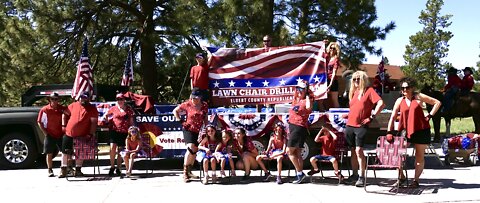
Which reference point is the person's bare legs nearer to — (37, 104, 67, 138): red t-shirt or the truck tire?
(37, 104, 67, 138): red t-shirt

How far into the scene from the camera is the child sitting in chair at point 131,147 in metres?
9.41

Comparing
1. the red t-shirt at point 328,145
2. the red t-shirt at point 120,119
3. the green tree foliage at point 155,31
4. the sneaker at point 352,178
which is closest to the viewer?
the sneaker at point 352,178

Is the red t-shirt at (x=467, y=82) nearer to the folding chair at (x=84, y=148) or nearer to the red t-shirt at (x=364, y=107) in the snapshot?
the red t-shirt at (x=364, y=107)

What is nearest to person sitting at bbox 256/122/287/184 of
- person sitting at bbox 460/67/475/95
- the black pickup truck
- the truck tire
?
the black pickup truck

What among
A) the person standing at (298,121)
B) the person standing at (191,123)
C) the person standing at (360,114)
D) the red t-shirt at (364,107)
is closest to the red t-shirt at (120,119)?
the person standing at (191,123)

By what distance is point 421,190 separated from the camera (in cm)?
796

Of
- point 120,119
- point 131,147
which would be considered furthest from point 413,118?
point 120,119

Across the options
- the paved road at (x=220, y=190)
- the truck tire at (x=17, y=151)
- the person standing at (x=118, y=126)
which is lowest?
the paved road at (x=220, y=190)

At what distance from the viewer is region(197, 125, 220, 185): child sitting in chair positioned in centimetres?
880

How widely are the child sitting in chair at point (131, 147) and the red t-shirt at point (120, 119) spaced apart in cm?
20

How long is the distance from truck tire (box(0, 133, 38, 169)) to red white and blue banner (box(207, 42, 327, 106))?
3909 mm

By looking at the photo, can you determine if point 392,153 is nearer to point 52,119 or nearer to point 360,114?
point 360,114

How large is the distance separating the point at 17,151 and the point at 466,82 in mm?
12451

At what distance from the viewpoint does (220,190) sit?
8148 millimetres
